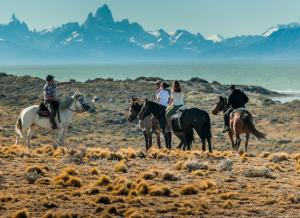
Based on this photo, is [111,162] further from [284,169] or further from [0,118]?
[0,118]

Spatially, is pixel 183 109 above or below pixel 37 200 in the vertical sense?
above

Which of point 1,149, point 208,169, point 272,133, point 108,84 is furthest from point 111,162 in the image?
point 108,84

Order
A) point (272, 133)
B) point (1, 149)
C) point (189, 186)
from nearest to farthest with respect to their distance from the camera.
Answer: point (189, 186)
point (1, 149)
point (272, 133)

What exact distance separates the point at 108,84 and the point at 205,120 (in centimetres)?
6575

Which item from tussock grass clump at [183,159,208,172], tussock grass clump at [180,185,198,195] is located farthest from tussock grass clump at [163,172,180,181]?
tussock grass clump at [183,159,208,172]

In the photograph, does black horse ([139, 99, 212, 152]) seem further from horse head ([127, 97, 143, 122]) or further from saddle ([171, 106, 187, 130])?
horse head ([127, 97, 143, 122])

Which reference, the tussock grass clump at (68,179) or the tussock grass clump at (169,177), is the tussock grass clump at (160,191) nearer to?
the tussock grass clump at (169,177)

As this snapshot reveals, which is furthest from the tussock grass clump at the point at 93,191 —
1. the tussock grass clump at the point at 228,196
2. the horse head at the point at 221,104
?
the horse head at the point at 221,104

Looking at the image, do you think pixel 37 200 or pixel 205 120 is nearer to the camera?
pixel 37 200

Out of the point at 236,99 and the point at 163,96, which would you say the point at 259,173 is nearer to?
the point at 236,99

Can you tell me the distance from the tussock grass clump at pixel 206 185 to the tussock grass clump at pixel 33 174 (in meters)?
4.44

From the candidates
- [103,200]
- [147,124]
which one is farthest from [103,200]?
[147,124]

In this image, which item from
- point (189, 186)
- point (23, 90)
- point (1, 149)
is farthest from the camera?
point (23, 90)

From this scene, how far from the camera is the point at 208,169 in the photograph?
67.7 ft
